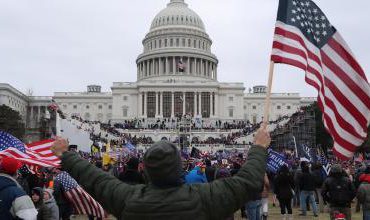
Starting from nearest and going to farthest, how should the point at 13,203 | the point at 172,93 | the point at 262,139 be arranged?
the point at 262,139 → the point at 13,203 → the point at 172,93

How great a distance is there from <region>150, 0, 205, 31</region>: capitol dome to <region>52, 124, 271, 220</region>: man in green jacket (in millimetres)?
112673

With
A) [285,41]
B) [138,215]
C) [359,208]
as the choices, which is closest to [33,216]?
[138,215]

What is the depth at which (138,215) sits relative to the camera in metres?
3.42

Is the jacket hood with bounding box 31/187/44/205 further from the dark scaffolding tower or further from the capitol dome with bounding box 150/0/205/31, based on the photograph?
the capitol dome with bounding box 150/0/205/31

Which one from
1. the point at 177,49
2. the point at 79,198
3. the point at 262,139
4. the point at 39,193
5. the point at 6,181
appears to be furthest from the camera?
the point at 177,49

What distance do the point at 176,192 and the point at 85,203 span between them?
7134 mm

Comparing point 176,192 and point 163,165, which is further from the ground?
point 163,165

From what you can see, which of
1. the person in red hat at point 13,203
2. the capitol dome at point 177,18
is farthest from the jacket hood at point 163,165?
the capitol dome at point 177,18

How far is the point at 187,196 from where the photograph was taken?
11.1ft

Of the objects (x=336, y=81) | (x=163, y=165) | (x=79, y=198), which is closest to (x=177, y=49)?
(x=79, y=198)

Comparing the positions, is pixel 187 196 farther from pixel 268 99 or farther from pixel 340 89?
pixel 340 89

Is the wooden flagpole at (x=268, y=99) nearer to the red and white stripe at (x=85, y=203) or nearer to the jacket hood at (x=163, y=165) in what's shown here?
the jacket hood at (x=163, y=165)

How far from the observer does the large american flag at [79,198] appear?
33.2 feet

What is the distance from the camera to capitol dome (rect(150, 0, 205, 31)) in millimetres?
115625
